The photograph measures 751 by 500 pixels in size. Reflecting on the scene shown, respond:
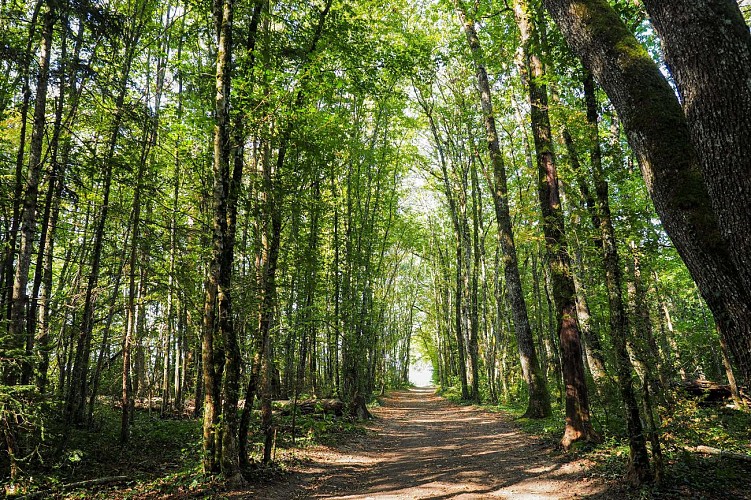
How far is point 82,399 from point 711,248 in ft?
41.7

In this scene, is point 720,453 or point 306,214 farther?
point 306,214

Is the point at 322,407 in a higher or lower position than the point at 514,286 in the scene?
lower

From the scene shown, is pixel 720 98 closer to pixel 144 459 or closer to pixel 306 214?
pixel 306 214

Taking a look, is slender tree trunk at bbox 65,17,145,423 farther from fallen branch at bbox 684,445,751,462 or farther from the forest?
fallen branch at bbox 684,445,751,462

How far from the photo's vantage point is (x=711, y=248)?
3051 mm

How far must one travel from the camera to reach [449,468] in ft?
26.9

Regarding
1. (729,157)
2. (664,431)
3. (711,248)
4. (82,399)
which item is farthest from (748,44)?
(82,399)

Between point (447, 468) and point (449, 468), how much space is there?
4 cm

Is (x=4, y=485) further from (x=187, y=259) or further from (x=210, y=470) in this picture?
(x=187, y=259)

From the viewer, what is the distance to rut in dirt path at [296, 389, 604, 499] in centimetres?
649

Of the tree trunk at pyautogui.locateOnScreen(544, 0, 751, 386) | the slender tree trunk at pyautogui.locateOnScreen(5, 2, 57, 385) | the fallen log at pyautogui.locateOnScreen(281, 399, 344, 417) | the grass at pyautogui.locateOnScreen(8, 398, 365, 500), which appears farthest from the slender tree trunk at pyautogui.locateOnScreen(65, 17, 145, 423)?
the tree trunk at pyautogui.locateOnScreen(544, 0, 751, 386)

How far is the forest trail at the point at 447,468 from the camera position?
6484mm

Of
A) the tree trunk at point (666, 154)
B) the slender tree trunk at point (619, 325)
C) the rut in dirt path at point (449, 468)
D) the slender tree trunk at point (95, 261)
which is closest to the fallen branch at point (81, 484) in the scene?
the slender tree trunk at point (95, 261)

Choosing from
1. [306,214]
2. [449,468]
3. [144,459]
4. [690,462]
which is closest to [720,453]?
[690,462]
